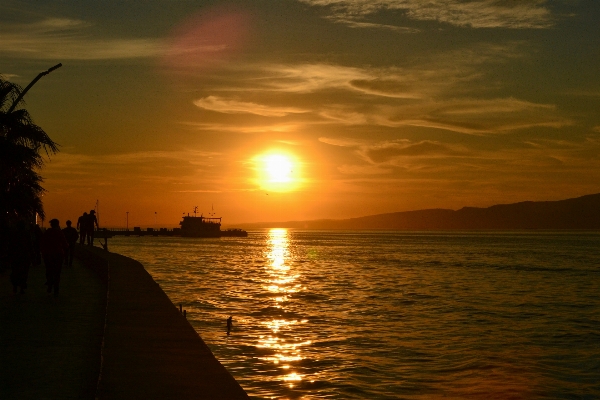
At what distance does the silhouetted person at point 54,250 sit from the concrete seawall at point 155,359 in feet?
8.46

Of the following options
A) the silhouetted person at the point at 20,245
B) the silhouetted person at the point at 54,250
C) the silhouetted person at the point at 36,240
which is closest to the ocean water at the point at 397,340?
the silhouetted person at the point at 54,250

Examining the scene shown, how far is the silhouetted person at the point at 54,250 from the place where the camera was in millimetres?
17781

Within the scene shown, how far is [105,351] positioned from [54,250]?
8.52 m

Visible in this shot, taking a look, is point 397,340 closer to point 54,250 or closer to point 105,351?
point 54,250

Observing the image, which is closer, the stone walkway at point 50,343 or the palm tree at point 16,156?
the stone walkway at point 50,343

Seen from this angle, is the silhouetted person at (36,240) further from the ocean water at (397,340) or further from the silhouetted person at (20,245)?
the ocean water at (397,340)

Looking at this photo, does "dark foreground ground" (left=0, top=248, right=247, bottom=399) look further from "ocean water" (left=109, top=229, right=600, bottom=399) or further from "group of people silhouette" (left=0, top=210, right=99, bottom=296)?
"ocean water" (left=109, top=229, right=600, bottom=399)

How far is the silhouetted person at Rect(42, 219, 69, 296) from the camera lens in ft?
58.3

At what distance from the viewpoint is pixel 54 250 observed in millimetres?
17906

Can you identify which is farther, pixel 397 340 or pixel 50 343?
pixel 397 340

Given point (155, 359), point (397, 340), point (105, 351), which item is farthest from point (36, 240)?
point (155, 359)

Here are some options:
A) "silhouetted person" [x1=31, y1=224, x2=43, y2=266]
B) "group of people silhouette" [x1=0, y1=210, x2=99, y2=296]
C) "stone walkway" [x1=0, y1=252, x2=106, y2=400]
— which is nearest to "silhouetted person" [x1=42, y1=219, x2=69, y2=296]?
"group of people silhouette" [x1=0, y1=210, x2=99, y2=296]

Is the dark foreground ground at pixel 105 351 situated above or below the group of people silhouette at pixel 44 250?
below

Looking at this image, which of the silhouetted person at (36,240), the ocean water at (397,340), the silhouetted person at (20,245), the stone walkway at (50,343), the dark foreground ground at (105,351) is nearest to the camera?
the dark foreground ground at (105,351)
